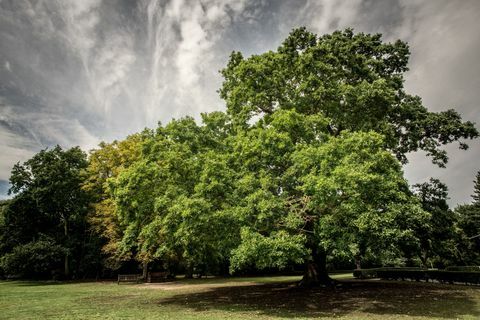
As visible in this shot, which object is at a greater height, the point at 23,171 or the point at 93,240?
the point at 23,171

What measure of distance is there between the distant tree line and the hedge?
2.58 metres

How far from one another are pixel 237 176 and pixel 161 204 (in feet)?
13.8

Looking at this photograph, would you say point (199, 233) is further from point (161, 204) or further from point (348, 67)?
point (348, 67)

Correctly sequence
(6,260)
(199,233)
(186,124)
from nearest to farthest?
1. (199,233)
2. (186,124)
3. (6,260)

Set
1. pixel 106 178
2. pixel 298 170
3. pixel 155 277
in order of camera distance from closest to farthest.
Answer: pixel 298 170
pixel 106 178
pixel 155 277

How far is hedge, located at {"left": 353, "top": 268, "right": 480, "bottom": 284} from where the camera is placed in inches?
907

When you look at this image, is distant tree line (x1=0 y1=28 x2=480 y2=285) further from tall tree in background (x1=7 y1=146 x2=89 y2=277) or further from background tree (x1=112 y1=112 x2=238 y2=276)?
tall tree in background (x1=7 y1=146 x2=89 y2=277)

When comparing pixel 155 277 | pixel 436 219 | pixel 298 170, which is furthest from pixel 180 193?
pixel 155 277

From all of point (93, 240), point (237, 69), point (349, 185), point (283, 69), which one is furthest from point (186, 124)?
point (93, 240)

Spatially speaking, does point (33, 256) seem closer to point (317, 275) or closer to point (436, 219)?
point (317, 275)

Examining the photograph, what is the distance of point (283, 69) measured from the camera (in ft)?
72.0

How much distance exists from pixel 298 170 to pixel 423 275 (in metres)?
21.9

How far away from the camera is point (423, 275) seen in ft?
95.0

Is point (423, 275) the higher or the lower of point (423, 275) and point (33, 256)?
the lower
